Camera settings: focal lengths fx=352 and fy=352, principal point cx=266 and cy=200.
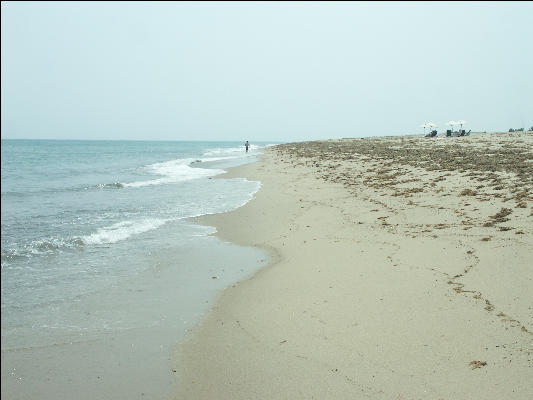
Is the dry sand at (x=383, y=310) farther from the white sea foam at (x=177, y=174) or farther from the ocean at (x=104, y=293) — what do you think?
the white sea foam at (x=177, y=174)

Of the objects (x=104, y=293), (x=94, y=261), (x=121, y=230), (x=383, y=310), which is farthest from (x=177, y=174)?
(x=383, y=310)

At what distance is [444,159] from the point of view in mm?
20812

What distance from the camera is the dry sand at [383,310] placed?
4258 millimetres

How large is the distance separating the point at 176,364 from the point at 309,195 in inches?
477

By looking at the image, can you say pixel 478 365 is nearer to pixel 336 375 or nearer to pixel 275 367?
pixel 336 375

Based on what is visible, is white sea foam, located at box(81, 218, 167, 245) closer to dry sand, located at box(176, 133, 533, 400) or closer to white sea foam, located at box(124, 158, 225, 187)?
dry sand, located at box(176, 133, 533, 400)

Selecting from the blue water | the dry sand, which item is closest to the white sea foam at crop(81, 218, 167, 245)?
the blue water

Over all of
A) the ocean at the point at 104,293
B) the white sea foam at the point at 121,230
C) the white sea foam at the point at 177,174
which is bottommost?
the ocean at the point at 104,293

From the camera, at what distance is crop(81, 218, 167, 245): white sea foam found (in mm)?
10648

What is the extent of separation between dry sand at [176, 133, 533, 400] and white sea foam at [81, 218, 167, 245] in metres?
2.71

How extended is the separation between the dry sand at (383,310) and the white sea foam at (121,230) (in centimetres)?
271

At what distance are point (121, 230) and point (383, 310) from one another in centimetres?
916

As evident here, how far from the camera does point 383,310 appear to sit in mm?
5836

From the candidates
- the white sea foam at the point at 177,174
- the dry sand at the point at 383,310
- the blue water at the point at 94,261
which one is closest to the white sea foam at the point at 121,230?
the blue water at the point at 94,261
